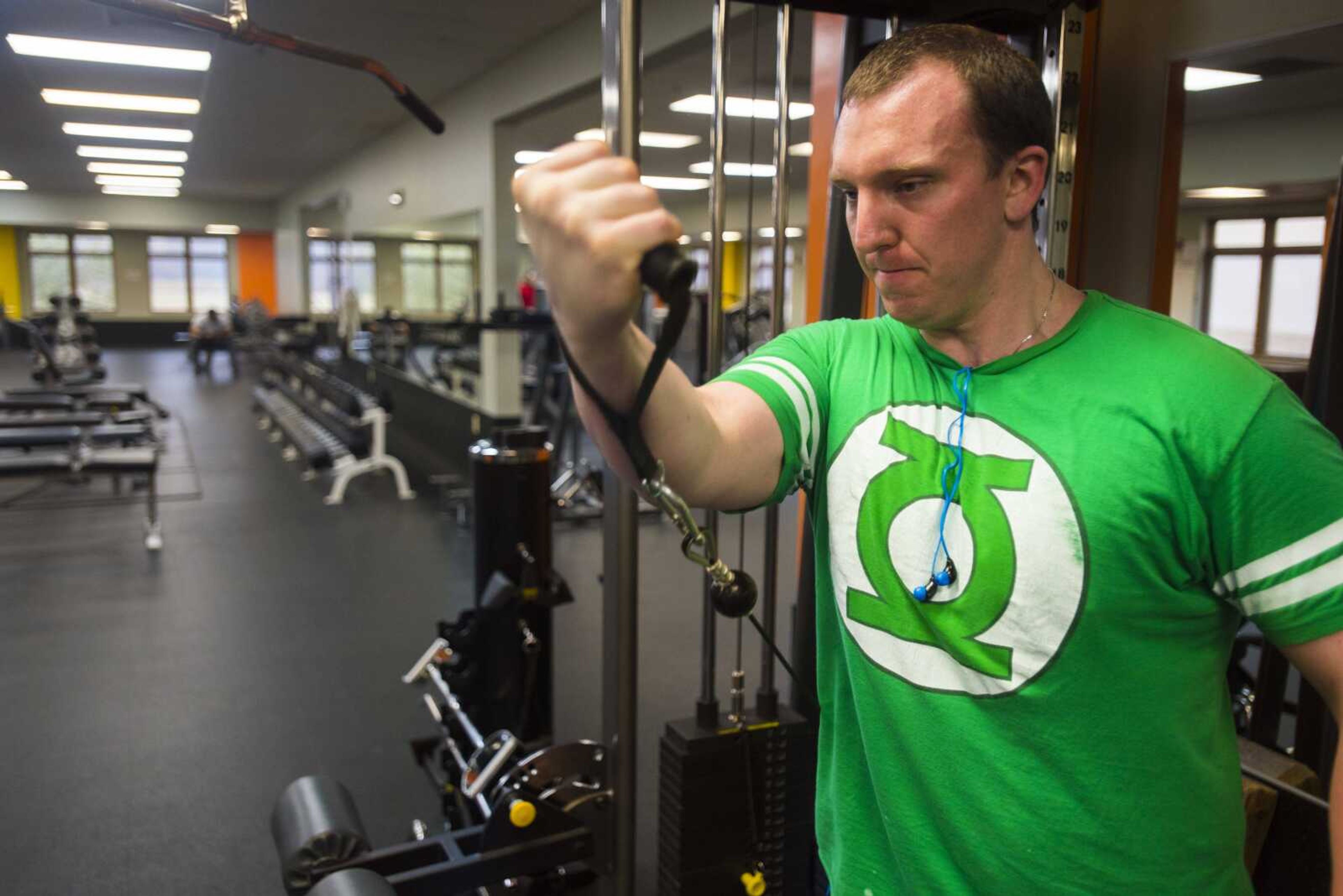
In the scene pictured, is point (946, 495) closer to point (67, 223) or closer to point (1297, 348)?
point (1297, 348)

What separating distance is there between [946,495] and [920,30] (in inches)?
13.7

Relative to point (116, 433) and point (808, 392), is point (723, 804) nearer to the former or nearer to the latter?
point (808, 392)

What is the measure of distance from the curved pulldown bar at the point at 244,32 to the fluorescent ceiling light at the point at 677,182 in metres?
9.21

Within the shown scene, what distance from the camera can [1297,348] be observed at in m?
3.43

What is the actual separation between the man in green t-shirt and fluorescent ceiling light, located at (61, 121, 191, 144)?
299 inches

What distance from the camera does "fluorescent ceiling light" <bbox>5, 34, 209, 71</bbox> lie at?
484 cm

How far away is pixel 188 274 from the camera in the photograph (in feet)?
59.4

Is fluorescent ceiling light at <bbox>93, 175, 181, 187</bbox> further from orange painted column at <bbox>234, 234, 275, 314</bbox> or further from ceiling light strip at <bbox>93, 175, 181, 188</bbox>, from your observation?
orange painted column at <bbox>234, 234, 275, 314</bbox>

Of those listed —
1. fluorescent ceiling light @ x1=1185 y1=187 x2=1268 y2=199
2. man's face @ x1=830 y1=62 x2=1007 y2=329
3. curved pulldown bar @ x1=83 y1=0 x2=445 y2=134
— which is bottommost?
man's face @ x1=830 y1=62 x2=1007 y2=329

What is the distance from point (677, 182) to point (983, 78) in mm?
11278

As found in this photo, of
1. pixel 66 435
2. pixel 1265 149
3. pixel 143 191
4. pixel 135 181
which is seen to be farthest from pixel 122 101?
pixel 143 191

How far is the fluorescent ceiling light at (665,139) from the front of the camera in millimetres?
8065

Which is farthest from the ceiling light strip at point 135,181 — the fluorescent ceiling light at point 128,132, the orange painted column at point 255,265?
the orange painted column at point 255,265

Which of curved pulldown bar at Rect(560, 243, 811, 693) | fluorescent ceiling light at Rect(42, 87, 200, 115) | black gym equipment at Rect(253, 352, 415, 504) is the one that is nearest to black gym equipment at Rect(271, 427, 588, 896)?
curved pulldown bar at Rect(560, 243, 811, 693)
